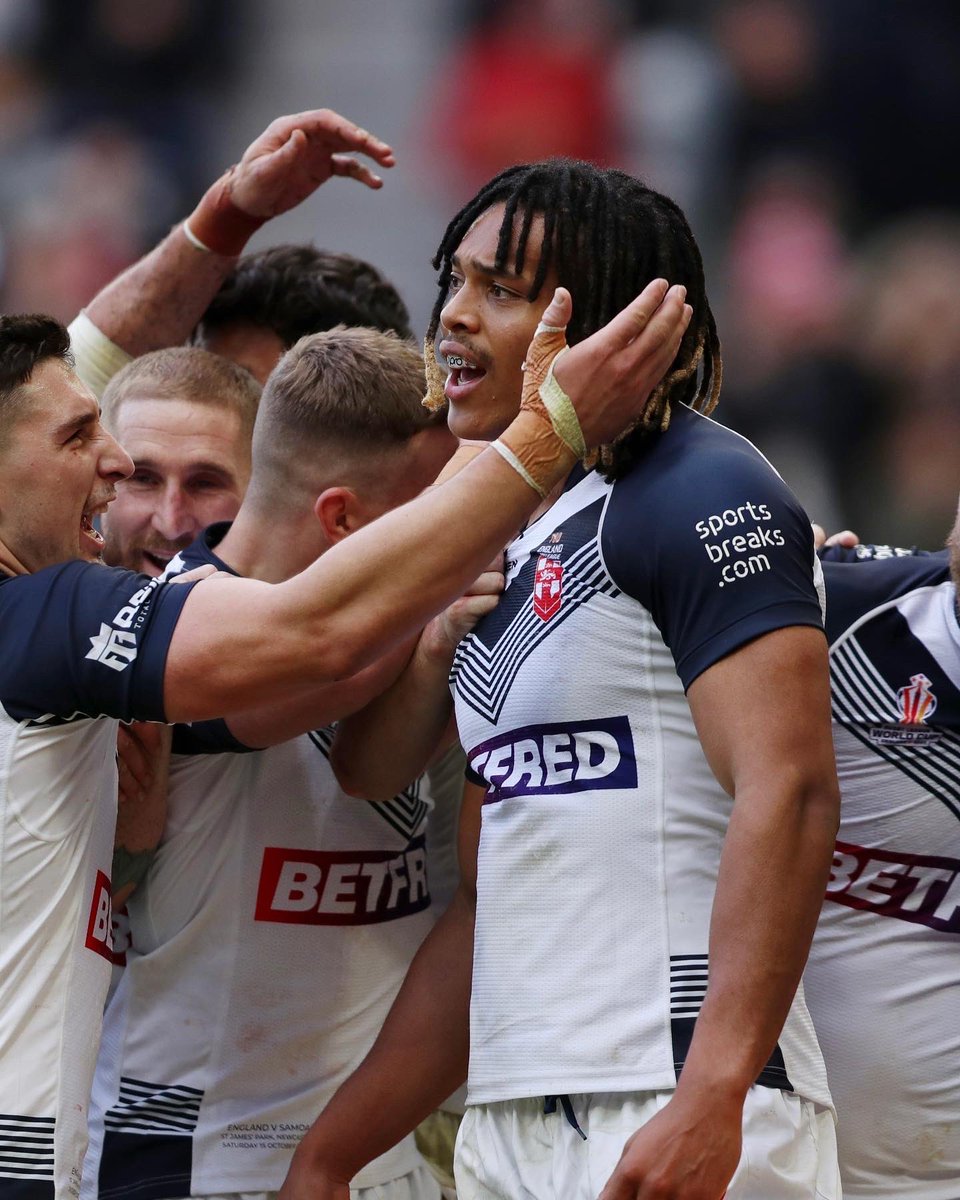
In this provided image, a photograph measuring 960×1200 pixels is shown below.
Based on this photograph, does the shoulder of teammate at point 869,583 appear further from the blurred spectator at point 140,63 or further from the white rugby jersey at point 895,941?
the blurred spectator at point 140,63

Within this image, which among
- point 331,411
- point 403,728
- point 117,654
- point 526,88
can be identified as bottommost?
point 403,728

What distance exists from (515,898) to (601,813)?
205 mm

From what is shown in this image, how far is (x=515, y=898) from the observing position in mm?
→ 2453

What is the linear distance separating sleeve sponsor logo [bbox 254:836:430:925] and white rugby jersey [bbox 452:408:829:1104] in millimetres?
729

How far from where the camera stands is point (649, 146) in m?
8.20

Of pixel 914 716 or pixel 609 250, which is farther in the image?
pixel 914 716

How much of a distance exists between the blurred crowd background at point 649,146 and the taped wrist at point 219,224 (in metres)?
3.58

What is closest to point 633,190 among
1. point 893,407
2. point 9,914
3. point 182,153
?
point 9,914

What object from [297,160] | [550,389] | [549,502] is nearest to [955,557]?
[549,502]

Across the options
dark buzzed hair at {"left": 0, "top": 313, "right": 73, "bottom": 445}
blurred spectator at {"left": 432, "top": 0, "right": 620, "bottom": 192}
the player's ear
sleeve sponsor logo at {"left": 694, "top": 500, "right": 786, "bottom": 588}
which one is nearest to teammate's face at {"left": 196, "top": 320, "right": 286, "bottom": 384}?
the player's ear

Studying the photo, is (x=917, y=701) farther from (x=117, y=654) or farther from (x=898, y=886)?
(x=117, y=654)

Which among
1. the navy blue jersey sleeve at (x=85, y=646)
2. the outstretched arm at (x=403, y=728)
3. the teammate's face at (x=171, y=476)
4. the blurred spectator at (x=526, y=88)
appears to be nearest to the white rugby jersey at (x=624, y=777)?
the outstretched arm at (x=403, y=728)

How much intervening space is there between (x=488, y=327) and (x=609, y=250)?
0.74 feet

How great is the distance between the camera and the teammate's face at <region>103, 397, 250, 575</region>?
366cm
